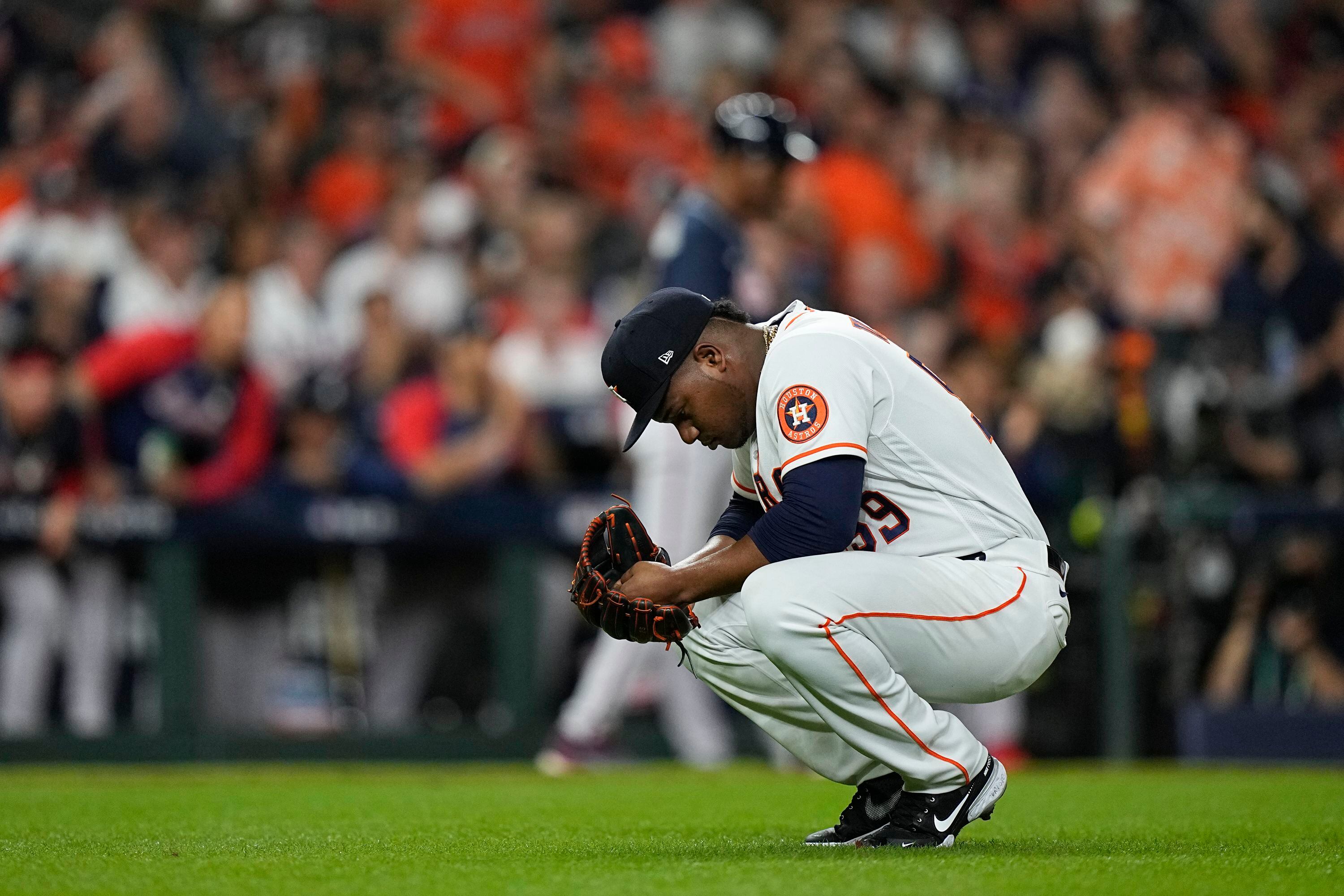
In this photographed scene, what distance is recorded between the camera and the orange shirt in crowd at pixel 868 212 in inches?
409

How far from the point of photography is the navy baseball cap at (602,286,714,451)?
387 centimetres

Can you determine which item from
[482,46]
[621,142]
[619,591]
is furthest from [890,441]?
[482,46]

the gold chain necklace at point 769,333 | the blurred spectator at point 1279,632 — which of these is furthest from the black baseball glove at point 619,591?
the blurred spectator at point 1279,632

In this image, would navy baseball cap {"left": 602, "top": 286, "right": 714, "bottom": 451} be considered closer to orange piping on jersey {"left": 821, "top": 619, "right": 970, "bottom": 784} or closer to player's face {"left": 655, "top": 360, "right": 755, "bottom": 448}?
player's face {"left": 655, "top": 360, "right": 755, "bottom": 448}

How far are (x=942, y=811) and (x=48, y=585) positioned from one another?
5.07 m

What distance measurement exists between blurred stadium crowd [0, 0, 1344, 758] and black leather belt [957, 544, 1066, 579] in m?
2.88

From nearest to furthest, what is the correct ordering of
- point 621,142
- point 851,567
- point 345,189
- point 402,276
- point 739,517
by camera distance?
point 851,567, point 739,517, point 402,276, point 345,189, point 621,142

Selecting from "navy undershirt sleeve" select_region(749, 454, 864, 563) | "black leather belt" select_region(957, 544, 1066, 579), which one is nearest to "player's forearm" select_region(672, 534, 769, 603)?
"navy undershirt sleeve" select_region(749, 454, 864, 563)

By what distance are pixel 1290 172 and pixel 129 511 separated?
300 inches

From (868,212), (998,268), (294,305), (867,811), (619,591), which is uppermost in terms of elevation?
(868,212)

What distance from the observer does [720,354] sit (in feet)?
12.9

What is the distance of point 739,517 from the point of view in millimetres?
4336

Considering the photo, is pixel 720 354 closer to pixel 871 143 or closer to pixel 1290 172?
pixel 871 143

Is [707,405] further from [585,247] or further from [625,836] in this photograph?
[585,247]
